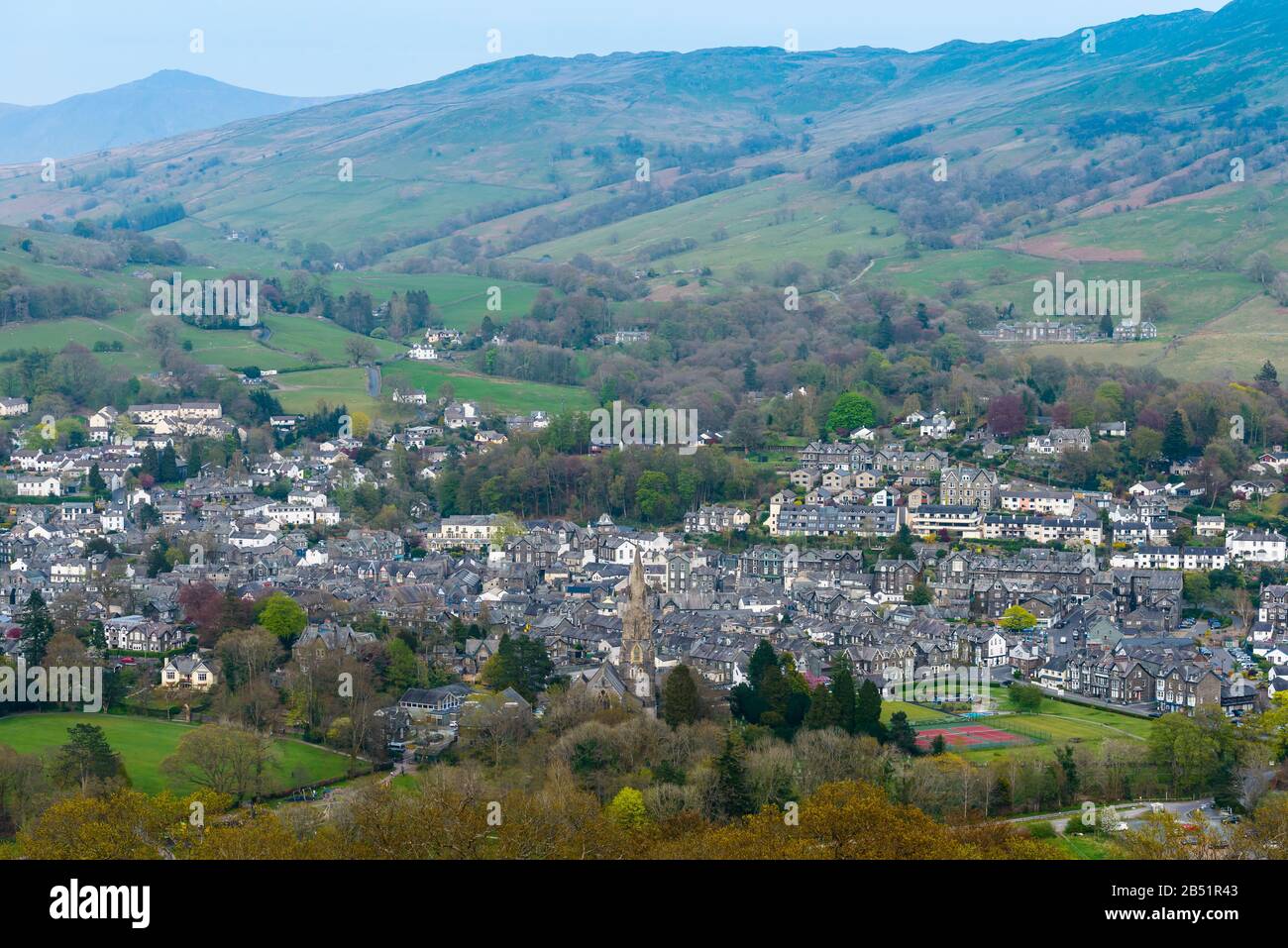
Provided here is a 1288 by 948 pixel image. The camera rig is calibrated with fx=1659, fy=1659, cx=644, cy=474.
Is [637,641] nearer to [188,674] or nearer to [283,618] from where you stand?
[283,618]

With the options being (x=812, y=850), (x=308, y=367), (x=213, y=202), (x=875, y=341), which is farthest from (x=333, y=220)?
(x=812, y=850)

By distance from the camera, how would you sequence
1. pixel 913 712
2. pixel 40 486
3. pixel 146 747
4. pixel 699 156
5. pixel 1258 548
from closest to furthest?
pixel 146 747
pixel 913 712
pixel 1258 548
pixel 40 486
pixel 699 156

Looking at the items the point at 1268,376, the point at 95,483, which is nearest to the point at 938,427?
the point at 1268,376

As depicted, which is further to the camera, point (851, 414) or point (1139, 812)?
point (851, 414)

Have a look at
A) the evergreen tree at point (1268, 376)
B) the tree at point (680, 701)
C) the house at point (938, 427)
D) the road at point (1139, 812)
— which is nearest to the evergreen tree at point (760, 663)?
the tree at point (680, 701)

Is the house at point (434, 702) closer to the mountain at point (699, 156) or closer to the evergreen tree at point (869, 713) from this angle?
the evergreen tree at point (869, 713)

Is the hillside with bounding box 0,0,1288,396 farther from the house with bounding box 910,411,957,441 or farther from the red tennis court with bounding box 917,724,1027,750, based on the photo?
the red tennis court with bounding box 917,724,1027,750

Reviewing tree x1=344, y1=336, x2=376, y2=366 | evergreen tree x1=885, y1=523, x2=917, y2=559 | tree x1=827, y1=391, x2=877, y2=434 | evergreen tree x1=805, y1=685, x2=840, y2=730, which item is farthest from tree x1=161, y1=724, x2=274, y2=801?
tree x1=344, y1=336, x2=376, y2=366
